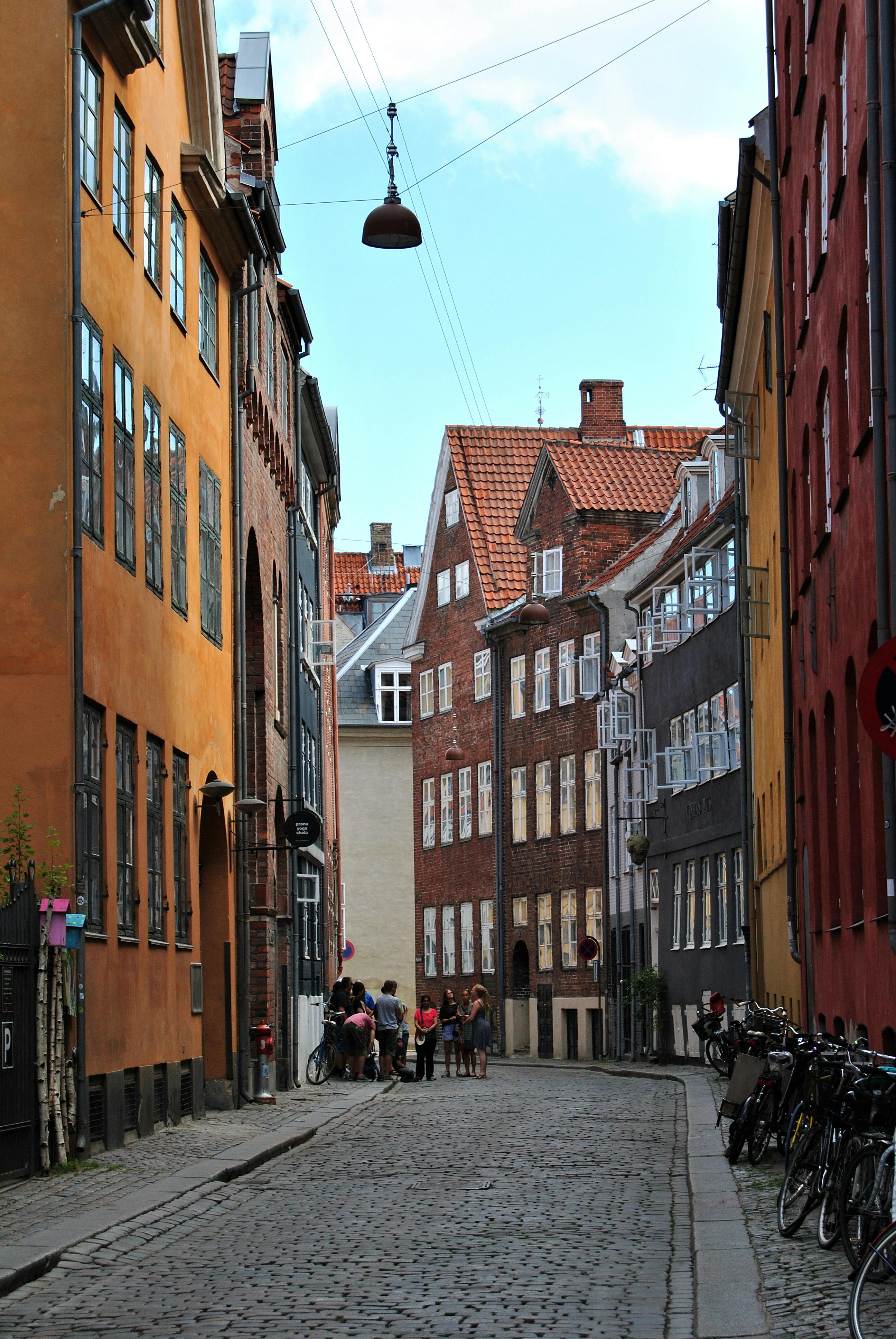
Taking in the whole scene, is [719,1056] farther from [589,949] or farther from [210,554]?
[210,554]

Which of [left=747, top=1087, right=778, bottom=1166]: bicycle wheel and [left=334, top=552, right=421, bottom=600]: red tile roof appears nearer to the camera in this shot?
[left=747, top=1087, right=778, bottom=1166]: bicycle wheel

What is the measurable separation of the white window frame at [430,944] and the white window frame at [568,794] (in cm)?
1020

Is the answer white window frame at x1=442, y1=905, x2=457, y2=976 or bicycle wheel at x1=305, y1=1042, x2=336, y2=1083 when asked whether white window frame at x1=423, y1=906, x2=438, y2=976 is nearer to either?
white window frame at x1=442, y1=905, x2=457, y2=976

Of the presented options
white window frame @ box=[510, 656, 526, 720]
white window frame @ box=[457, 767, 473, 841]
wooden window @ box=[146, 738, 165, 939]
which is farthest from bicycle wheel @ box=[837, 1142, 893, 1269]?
white window frame @ box=[457, 767, 473, 841]

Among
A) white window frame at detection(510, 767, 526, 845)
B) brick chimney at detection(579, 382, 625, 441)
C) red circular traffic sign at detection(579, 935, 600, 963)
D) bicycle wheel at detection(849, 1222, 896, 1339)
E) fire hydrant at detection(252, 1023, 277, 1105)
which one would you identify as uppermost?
brick chimney at detection(579, 382, 625, 441)

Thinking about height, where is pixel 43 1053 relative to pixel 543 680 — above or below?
below

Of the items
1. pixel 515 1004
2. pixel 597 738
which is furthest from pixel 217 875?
pixel 515 1004

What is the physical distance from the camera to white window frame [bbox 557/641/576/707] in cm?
5209

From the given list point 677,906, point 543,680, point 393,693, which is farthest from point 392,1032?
A: point 393,693

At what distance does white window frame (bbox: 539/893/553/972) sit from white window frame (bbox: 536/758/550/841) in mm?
1674

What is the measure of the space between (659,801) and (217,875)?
2083 cm

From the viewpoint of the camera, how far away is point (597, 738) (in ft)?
165

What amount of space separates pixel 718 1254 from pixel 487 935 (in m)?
47.1

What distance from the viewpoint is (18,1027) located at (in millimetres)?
14156
